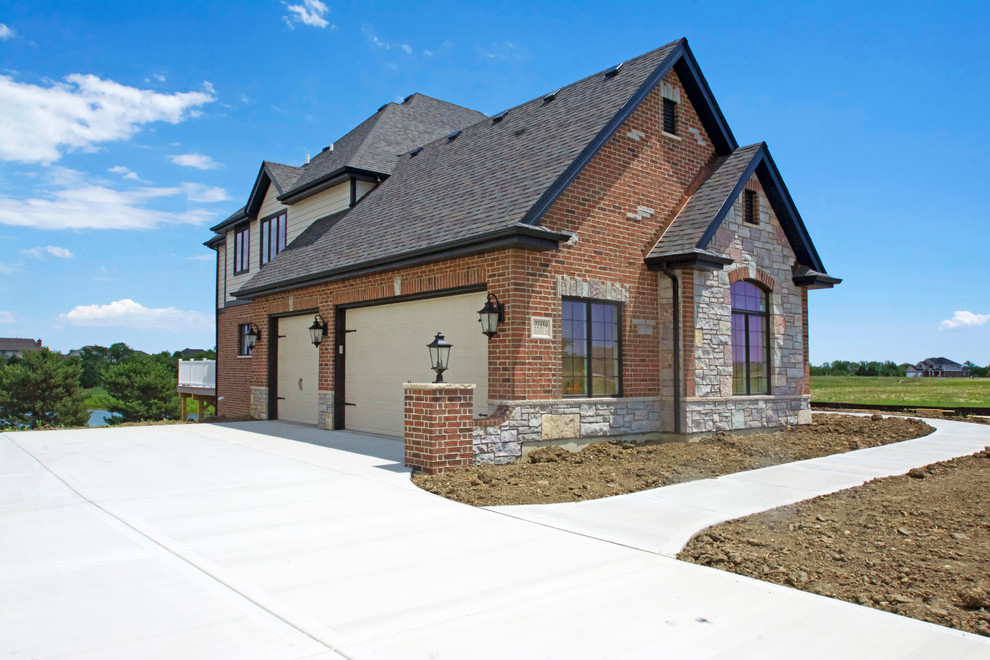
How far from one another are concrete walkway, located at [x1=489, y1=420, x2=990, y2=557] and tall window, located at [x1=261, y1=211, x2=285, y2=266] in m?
16.2

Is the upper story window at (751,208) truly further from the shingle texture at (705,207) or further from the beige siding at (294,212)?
the beige siding at (294,212)

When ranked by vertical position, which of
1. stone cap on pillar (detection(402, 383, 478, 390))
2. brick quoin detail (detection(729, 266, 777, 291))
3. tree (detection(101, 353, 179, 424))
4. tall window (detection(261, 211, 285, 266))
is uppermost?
tall window (detection(261, 211, 285, 266))

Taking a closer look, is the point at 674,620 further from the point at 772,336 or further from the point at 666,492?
the point at 772,336

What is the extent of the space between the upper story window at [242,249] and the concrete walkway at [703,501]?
749 inches

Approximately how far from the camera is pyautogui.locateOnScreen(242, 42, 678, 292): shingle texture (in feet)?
37.3

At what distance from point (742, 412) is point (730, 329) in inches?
63.0

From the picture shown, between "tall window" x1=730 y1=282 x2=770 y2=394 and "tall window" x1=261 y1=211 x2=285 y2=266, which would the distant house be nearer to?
"tall window" x1=261 y1=211 x2=285 y2=266

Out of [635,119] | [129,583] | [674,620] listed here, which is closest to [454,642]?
[674,620]

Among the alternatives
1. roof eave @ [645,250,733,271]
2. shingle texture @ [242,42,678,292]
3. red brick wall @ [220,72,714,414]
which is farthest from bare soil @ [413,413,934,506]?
shingle texture @ [242,42,678,292]

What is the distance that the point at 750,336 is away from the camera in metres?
13.4

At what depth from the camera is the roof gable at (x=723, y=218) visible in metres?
11.9

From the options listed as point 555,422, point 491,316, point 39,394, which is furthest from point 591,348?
point 39,394

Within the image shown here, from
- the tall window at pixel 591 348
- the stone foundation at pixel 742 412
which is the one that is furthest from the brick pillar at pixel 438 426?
the stone foundation at pixel 742 412

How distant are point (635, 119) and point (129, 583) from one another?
10715 millimetres
